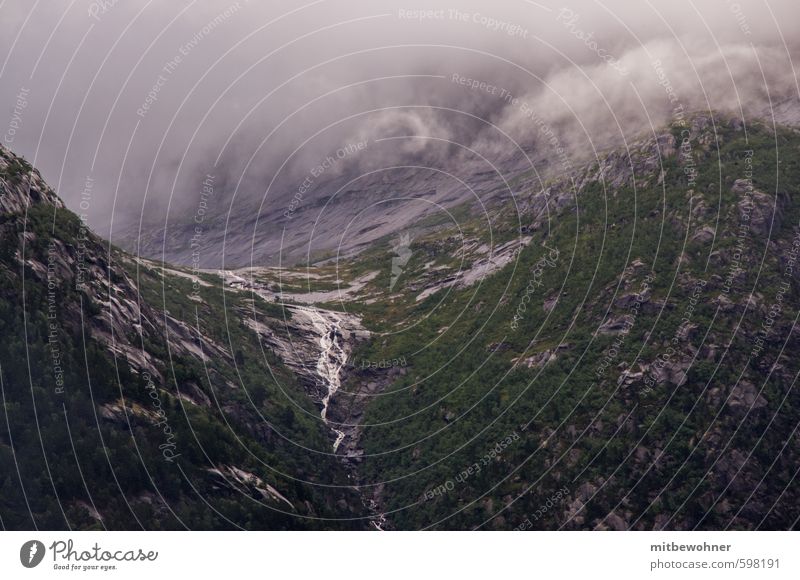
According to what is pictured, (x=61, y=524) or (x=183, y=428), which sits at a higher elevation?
(x=183, y=428)

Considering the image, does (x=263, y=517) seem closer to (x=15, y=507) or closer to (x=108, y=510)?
(x=108, y=510)

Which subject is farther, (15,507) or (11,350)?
(11,350)

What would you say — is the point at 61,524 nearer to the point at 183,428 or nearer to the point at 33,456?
the point at 33,456
